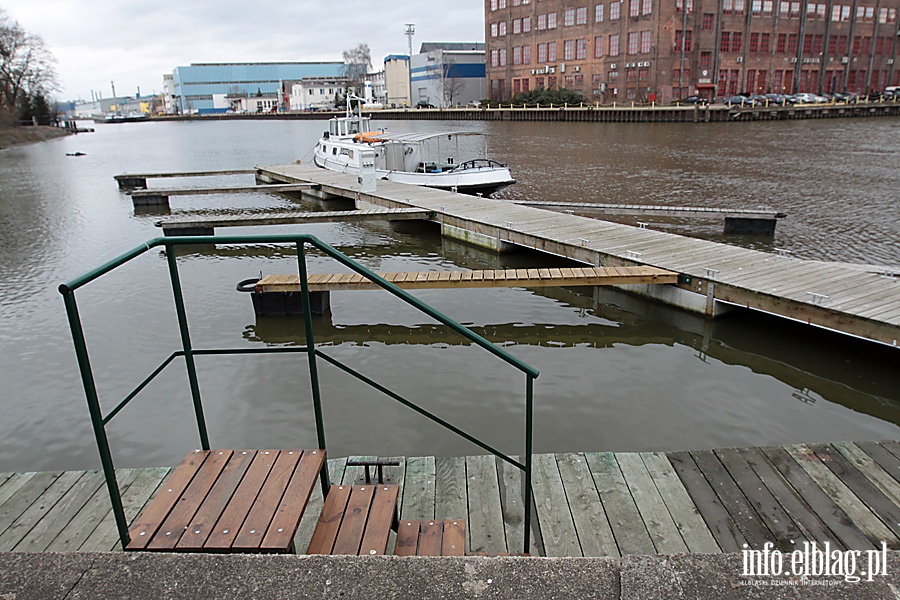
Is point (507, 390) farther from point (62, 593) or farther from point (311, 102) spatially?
point (311, 102)

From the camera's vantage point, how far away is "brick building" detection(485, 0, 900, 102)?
63.3 m

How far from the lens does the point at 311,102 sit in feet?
435

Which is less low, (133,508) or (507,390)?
(133,508)

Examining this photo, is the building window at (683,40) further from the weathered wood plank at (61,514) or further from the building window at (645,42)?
the weathered wood plank at (61,514)

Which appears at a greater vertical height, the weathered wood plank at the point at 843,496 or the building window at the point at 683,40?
the building window at the point at 683,40

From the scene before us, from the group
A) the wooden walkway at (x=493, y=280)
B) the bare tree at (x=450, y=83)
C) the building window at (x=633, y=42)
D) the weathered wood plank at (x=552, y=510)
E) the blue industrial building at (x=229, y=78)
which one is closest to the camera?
the weathered wood plank at (x=552, y=510)

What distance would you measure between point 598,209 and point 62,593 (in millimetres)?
15207

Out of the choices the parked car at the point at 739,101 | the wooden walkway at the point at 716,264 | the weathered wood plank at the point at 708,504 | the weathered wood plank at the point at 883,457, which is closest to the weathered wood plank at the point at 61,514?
the weathered wood plank at the point at 708,504

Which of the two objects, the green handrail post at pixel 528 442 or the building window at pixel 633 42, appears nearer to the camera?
the green handrail post at pixel 528 442

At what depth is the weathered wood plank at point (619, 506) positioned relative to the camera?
12.5 ft

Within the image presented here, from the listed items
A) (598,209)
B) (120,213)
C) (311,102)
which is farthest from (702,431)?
(311,102)

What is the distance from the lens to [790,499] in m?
4.25

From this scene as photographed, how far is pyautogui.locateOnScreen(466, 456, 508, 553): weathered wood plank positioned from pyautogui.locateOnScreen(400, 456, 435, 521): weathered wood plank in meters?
0.28

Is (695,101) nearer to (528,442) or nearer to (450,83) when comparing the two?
(450,83)
